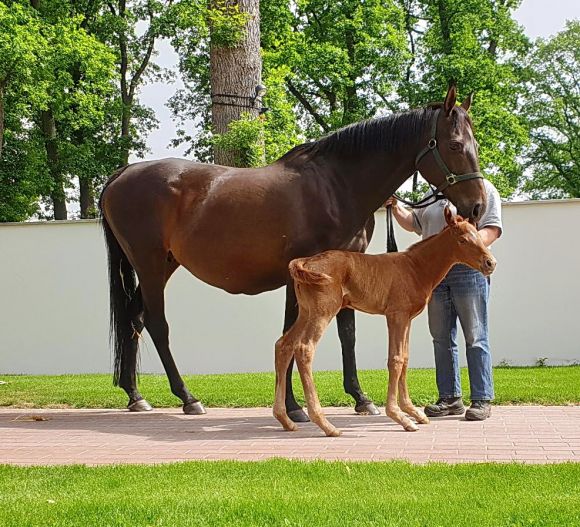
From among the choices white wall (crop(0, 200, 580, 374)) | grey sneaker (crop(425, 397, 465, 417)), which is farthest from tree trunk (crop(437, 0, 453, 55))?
grey sneaker (crop(425, 397, 465, 417))

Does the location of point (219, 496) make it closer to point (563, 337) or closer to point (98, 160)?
point (563, 337)

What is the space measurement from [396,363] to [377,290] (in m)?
0.54

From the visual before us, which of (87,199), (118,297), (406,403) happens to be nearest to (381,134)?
(406,403)

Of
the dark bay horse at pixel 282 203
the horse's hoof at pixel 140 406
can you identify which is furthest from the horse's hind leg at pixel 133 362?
the dark bay horse at pixel 282 203

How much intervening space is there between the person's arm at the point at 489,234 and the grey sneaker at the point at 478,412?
1.30 m

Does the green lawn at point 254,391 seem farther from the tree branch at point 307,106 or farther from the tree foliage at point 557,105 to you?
the tree foliage at point 557,105

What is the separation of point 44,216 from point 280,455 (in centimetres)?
2872

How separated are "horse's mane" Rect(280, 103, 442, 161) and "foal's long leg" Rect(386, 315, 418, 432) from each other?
1392mm

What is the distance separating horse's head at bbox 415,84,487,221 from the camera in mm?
5777

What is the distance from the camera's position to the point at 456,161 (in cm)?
580

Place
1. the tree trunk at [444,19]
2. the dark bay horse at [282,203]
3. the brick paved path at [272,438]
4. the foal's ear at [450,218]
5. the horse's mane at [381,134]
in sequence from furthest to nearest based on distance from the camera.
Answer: the tree trunk at [444,19]
the horse's mane at [381,134]
the dark bay horse at [282,203]
the foal's ear at [450,218]
the brick paved path at [272,438]

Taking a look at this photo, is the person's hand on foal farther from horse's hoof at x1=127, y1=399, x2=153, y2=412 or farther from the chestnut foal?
horse's hoof at x1=127, y1=399, x2=153, y2=412

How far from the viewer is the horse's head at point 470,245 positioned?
5.57 m

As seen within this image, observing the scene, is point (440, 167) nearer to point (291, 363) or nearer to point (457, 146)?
point (457, 146)
